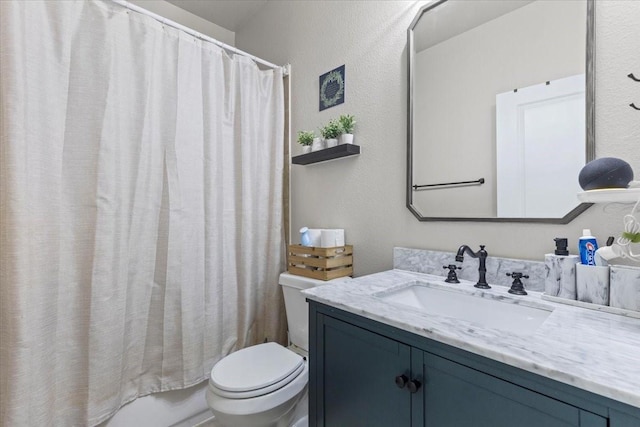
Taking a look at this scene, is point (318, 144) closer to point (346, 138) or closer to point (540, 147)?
point (346, 138)

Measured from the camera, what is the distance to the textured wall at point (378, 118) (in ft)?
2.96

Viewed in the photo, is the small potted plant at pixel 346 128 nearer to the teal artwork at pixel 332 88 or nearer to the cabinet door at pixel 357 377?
the teal artwork at pixel 332 88

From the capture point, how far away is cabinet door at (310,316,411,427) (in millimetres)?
783

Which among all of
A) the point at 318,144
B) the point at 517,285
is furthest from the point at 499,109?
the point at 318,144

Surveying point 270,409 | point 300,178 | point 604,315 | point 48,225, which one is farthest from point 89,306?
point 604,315

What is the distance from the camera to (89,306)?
127 centimetres

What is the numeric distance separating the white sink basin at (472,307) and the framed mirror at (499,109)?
307 millimetres

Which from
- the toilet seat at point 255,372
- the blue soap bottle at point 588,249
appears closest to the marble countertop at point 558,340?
the blue soap bottle at point 588,249

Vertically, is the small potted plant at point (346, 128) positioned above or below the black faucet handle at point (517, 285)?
above

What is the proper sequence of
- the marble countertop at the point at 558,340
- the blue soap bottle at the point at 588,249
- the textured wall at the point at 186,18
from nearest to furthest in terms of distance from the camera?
1. the marble countertop at the point at 558,340
2. the blue soap bottle at the point at 588,249
3. the textured wall at the point at 186,18

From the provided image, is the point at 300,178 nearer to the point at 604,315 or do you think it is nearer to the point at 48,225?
the point at 48,225

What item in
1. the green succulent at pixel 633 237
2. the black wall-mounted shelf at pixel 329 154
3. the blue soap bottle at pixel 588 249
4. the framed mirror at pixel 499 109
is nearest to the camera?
the green succulent at pixel 633 237

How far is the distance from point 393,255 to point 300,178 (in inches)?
31.3

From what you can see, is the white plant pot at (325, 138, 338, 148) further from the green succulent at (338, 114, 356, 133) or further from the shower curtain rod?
the shower curtain rod
